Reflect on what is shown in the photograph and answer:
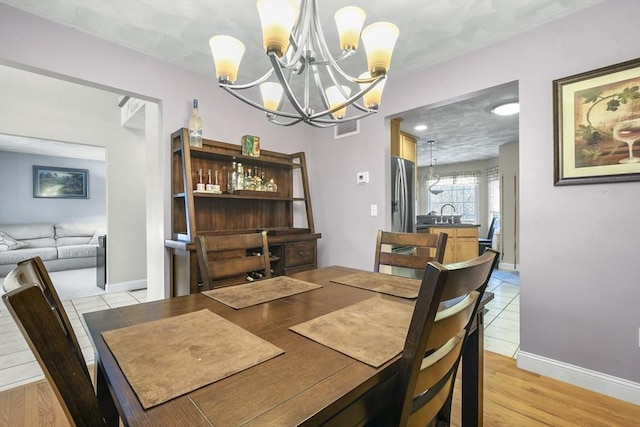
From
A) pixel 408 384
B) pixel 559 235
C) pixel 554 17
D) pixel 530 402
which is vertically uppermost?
pixel 554 17

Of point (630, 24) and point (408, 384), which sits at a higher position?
point (630, 24)

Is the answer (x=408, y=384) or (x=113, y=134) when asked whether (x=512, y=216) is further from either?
(x=113, y=134)

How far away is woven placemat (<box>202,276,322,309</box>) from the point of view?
4.01 ft

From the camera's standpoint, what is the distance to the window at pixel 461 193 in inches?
295

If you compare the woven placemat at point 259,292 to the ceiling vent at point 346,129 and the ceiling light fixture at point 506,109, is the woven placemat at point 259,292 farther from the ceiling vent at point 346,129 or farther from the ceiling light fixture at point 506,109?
the ceiling light fixture at point 506,109

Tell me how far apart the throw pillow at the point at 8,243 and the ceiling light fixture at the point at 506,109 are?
26.3ft

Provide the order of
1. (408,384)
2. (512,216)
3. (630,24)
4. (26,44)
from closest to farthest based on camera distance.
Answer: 1. (408,384)
2. (630,24)
3. (26,44)
4. (512,216)

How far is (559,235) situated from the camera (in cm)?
196

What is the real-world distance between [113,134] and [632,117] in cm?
552


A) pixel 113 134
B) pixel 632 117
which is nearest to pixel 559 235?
pixel 632 117

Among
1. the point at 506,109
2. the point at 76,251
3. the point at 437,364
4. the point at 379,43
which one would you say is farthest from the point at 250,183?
the point at 76,251

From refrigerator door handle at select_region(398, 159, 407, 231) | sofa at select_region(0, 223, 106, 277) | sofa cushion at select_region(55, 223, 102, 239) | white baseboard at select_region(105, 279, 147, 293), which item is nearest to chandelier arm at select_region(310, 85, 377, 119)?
refrigerator door handle at select_region(398, 159, 407, 231)

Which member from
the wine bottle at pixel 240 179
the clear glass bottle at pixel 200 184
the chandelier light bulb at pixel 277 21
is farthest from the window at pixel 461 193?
the chandelier light bulb at pixel 277 21

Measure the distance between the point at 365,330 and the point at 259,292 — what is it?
60 centimetres
